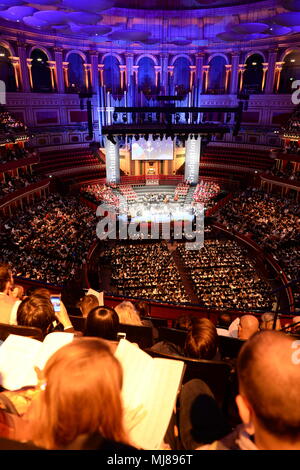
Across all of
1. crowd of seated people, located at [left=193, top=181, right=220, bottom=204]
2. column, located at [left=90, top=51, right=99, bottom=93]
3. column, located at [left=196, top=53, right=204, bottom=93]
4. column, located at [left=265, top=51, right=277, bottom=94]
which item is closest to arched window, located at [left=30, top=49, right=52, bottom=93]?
column, located at [left=90, top=51, right=99, bottom=93]

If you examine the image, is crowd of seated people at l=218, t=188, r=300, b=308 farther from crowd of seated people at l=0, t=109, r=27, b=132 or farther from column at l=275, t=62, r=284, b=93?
crowd of seated people at l=0, t=109, r=27, b=132

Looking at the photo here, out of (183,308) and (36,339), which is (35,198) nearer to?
(183,308)

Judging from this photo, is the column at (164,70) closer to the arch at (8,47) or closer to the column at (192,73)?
the column at (192,73)

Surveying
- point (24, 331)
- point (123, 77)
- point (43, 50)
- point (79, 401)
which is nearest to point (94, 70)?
point (123, 77)

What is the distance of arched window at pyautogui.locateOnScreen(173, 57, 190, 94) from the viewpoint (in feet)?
116

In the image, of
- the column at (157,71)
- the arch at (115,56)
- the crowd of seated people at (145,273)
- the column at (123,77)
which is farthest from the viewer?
the column at (157,71)

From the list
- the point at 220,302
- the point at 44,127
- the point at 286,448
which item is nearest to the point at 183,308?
the point at 220,302

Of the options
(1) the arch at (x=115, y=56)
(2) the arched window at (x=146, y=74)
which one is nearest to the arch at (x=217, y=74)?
(2) the arched window at (x=146, y=74)

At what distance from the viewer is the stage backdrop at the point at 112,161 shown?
2908 cm

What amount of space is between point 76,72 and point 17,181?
16208 millimetres

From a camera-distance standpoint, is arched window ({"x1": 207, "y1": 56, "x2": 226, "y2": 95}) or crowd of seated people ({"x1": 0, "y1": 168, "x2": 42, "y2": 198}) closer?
crowd of seated people ({"x1": 0, "y1": 168, "x2": 42, "y2": 198})

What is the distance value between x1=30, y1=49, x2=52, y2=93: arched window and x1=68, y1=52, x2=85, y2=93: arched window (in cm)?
248

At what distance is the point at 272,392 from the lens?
1.50 meters

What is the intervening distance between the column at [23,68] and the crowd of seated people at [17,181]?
331 inches
